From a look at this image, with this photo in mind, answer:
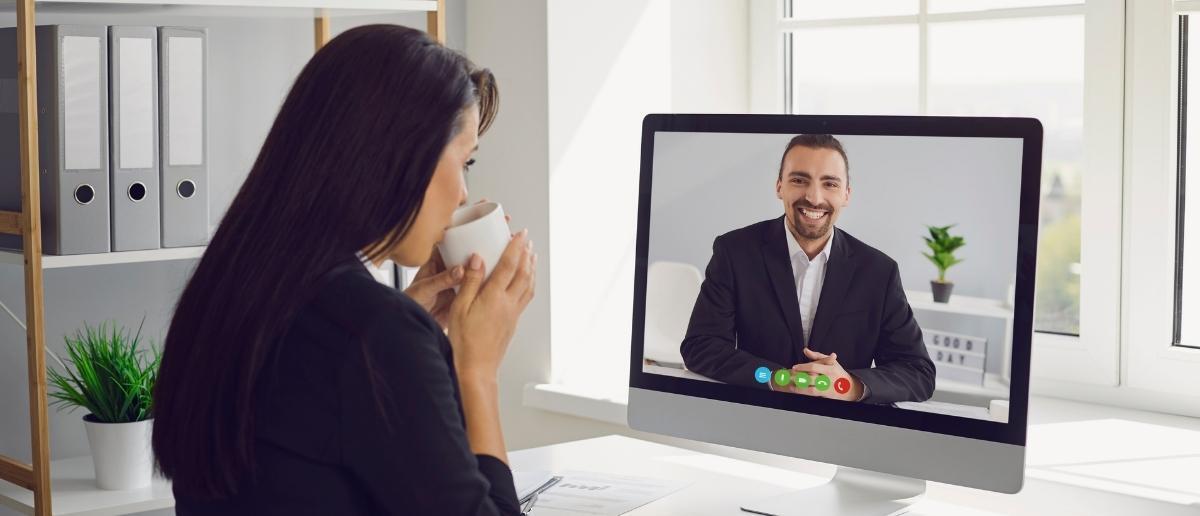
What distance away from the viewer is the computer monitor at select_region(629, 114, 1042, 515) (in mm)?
1381

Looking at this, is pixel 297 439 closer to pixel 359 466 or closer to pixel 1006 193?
pixel 359 466

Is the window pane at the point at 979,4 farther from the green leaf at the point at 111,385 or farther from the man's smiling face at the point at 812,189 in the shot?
the green leaf at the point at 111,385

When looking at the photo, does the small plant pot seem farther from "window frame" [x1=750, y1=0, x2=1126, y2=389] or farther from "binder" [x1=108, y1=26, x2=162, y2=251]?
"binder" [x1=108, y1=26, x2=162, y2=251]

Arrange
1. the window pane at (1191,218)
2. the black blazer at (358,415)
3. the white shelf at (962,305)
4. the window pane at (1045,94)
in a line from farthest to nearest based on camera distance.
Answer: the window pane at (1045,94) → the window pane at (1191,218) → the white shelf at (962,305) → the black blazer at (358,415)

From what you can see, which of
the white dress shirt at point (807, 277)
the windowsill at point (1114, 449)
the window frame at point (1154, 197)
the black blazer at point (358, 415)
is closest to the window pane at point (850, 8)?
the window frame at point (1154, 197)

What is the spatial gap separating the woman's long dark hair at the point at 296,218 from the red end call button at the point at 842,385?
70 cm

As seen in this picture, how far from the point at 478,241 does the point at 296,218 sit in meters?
0.31

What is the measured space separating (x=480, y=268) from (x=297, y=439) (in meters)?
0.33

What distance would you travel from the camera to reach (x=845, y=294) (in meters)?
1.47

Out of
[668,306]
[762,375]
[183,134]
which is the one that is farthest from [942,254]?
[183,134]

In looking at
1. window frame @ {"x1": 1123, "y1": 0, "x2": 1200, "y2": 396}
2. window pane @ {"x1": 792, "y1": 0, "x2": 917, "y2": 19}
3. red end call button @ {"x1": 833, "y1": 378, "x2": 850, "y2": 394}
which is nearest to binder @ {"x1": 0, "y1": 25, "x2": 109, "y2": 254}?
red end call button @ {"x1": 833, "y1": 378, "x2": 850, "y2": 394}

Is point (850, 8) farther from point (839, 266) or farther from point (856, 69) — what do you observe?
point (839, 266)

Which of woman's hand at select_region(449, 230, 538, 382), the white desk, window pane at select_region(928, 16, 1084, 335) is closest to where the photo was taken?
woman's hand at select_region(449, 230, 538, 382)

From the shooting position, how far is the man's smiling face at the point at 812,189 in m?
1.48
